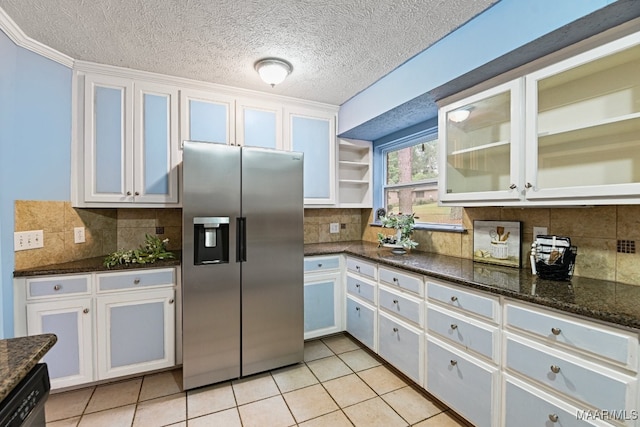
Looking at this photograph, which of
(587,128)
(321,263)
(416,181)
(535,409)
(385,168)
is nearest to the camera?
(535,409)

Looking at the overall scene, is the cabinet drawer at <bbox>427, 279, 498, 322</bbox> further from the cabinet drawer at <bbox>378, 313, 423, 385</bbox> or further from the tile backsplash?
the tile backsplash

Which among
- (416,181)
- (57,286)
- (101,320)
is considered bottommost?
(101,320)

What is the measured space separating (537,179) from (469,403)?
1338 mm

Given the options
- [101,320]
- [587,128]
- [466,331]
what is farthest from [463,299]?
[101,320]

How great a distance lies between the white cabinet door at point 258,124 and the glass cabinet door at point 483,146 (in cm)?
156

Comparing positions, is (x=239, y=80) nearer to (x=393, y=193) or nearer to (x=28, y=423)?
(x=393, y=193)

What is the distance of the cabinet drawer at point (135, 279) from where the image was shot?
6.71ft

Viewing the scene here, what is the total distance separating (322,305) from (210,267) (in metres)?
1.19

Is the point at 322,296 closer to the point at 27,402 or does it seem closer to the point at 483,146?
the point at 483,146

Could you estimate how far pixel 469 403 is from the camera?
1611 millimetres

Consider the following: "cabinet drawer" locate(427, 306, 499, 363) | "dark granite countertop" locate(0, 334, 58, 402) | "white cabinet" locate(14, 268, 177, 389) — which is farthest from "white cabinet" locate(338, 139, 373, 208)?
"dark granite countertop" locate(0, 334, 58, 402)

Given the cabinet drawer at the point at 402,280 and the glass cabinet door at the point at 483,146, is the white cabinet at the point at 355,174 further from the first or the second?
the glass cabinet door at the point at 483,146

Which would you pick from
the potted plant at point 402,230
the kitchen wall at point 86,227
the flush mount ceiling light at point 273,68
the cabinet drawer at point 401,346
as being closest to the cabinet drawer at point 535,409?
the cabinet drawer at point 401,346

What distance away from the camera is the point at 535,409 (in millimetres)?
1313
